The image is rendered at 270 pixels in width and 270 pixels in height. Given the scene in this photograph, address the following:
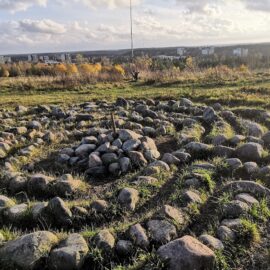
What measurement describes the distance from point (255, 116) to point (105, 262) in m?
6.56

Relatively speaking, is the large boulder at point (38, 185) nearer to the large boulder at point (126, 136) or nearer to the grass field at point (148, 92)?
the large boulder at point (126, 136)

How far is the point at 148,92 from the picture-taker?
15977 millimetres

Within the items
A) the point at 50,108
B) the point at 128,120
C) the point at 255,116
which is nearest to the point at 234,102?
the point at 255,116

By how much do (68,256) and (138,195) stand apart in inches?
66.1

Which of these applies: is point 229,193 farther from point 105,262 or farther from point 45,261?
point 45,261

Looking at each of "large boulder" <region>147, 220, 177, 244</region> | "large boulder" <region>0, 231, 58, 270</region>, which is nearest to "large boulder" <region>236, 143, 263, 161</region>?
"large boulder" <region>147, 220, 177, 244</region>

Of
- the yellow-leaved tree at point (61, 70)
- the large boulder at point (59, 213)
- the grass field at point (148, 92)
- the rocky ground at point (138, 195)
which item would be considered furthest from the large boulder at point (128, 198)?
the yellow-leaved tree at point (61, 70)

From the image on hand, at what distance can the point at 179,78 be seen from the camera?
1961cm

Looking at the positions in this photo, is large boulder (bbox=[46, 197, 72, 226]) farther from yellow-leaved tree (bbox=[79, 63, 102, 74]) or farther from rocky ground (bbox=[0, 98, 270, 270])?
yellow-leaved tree (bbox=[79, 63, 102, 74])

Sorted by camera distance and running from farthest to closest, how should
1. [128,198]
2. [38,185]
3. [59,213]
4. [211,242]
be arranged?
1. [38,185]
2. [128,198]
3. [59,213]
4. [211,242]

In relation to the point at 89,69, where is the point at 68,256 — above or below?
above

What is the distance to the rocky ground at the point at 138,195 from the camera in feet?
12.6

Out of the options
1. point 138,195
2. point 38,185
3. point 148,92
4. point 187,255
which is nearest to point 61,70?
point 148,92

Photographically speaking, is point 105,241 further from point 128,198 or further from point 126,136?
point 126,136
